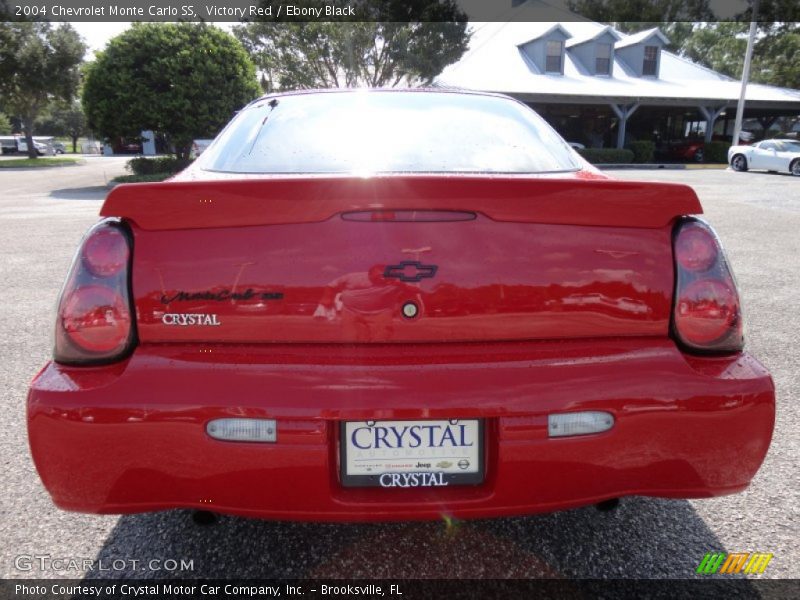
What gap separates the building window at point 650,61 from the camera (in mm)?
29312

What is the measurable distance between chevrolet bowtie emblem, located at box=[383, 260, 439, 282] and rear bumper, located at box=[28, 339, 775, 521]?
19cm

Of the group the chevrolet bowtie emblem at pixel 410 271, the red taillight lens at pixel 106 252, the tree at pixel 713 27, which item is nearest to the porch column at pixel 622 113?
the tree at pixel 713 27

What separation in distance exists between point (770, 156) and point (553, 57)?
445 inches

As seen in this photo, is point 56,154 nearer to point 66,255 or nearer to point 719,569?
point 66,255

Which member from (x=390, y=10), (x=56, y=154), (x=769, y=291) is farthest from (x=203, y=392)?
(x=56, y=154)

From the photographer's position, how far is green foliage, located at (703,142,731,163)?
27.0 meters

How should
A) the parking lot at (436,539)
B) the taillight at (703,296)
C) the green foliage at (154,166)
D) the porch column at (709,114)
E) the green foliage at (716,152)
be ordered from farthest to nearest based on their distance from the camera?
the porch column at (709,114), the green foliage at (716,152), the green foliage at (154,166), the parking lot at (436,539), the taillight at (703,296)

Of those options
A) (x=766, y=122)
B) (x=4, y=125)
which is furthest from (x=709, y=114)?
(x=4, y=125)

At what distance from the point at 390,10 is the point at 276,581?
2431cm

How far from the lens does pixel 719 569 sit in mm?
1806

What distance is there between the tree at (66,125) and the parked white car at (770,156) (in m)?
61.8

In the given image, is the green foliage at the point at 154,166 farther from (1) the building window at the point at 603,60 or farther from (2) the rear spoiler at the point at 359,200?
(1) the building window at the point at 603,60

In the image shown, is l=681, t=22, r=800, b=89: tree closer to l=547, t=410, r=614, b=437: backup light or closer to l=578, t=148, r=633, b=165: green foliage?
l=578, t=148, r=633, b=165: green foliage

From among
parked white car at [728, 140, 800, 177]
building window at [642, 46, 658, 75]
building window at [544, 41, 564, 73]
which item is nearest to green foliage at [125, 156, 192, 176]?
building window at [544, 41, 564, 73]
